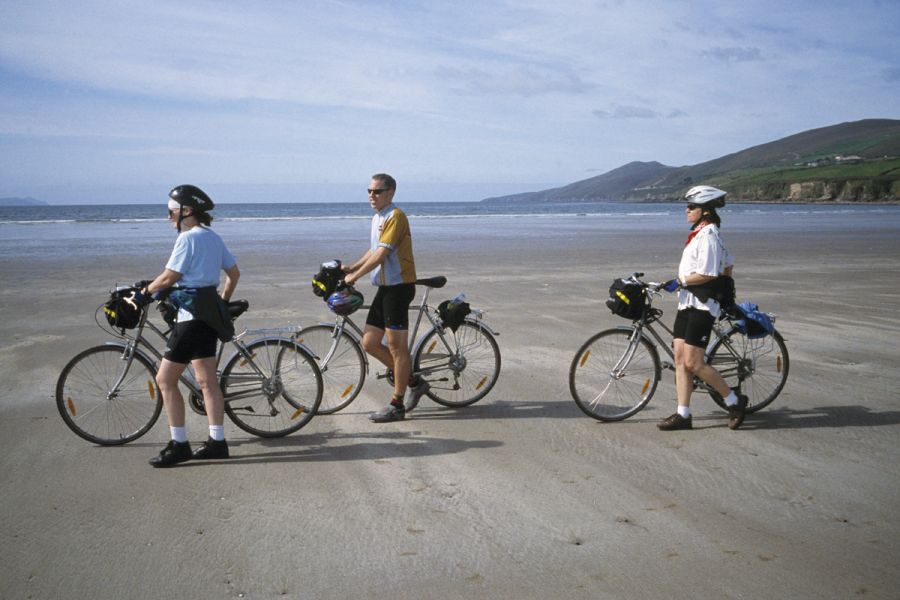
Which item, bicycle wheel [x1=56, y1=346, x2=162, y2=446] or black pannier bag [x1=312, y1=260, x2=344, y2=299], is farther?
black pannier bag [x1=312, y1=260, x2=344, y2=299]

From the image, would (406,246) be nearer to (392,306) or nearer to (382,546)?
(392,306)

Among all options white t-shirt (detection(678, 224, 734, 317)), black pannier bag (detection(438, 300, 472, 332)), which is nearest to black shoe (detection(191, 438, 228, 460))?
black pannier bag (detection(438, 300, 472, 332))

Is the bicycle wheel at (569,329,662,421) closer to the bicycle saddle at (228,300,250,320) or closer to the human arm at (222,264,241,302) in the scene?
the bicycle saddle at (228,300,250,320)

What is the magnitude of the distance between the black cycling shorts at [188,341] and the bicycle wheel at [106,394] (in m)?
0.55

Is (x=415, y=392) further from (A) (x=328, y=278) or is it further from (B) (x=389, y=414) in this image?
(A) (x=328, y=278)

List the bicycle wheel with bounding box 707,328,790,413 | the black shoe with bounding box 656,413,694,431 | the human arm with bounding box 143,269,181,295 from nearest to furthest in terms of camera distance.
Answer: the human arm with bounding box 143,269,181,295
the black shoe with bounding box 656,413,694,431
the bicycle wheel with bounding box 707,328,790,413

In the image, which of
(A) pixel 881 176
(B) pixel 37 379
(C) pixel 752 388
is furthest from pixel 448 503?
(A) pixel 881 176

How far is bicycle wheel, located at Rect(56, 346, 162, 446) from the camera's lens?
4820mm

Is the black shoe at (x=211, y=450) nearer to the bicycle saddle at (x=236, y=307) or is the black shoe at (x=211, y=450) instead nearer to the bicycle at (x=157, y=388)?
the bicycle at (x=157, y=388)

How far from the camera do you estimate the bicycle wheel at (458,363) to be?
19.7 feet

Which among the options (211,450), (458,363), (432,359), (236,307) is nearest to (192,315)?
(236,307)

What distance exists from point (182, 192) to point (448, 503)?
2.72 metres

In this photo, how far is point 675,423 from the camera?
529 centimetres

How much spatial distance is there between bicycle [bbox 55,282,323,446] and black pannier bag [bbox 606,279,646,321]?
2.49 meters
